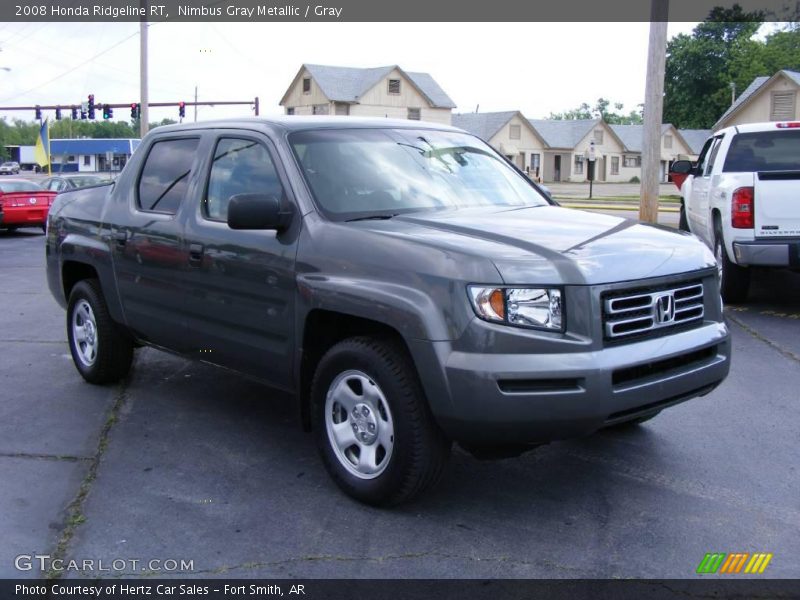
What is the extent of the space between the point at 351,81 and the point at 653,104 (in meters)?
59.6

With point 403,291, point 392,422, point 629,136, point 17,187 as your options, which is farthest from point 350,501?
point 629,136

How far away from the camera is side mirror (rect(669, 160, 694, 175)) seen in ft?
36.9

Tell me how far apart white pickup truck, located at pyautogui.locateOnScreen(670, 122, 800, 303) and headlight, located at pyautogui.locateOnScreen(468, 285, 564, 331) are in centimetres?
595

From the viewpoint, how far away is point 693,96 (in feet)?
276

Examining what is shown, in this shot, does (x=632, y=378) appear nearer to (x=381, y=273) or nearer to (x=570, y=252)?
(x=570, y=252)

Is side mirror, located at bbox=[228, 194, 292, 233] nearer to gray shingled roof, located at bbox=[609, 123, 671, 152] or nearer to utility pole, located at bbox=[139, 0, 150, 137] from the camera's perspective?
utility pole, located at bbox=[139, 0, 150, 137]

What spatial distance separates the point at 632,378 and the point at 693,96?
8681cm

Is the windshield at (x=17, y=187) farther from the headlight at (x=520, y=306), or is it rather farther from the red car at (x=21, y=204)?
the headlight at (x=520, y=306)

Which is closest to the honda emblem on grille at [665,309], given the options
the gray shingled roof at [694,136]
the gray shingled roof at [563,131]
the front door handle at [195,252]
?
the front door handle at [195,252]

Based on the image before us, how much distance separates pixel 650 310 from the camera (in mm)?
4027

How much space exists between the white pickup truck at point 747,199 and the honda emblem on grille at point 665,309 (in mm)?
5341

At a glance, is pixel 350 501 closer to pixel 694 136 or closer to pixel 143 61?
pixel 143 61

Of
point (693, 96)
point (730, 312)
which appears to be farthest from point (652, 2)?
point (693, 96)

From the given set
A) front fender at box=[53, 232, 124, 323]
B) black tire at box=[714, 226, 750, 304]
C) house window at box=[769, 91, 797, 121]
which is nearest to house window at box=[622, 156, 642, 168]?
house window at box=[769, 91, 797, 121]
